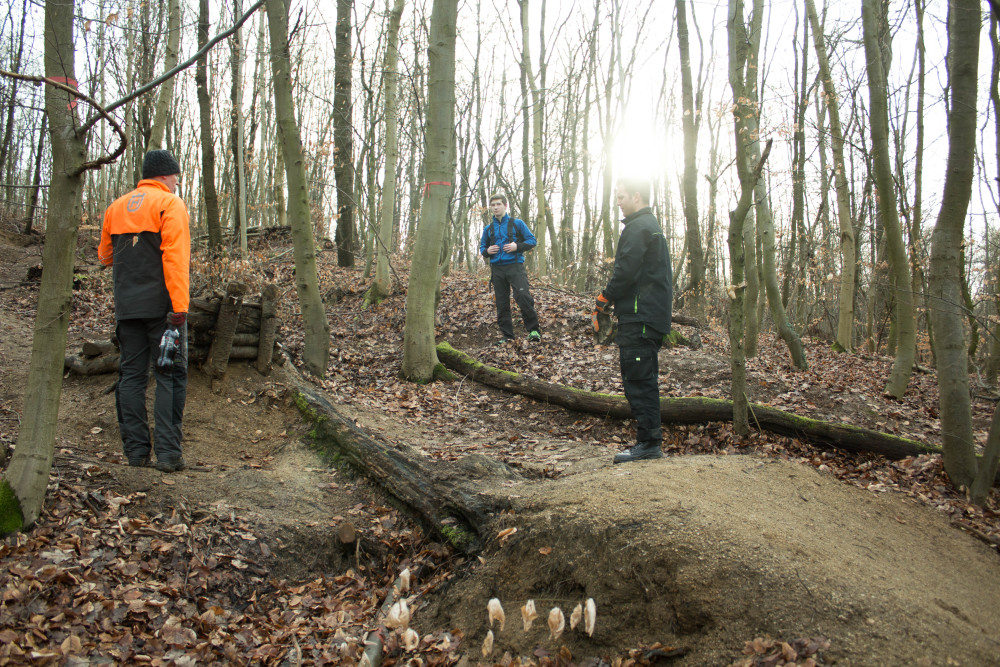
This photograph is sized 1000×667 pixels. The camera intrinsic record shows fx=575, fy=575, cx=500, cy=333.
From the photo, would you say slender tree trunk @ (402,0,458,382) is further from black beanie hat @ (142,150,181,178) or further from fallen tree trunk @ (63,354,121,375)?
black beanie hat @ (142,150,181,178)

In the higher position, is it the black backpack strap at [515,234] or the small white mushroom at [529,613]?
the black backpack strap at [515,234]

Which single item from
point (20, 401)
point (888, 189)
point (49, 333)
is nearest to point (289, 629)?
point (49, 333)

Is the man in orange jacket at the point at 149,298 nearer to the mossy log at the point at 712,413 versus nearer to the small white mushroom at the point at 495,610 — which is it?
the small white mushroom at the point at 495,610

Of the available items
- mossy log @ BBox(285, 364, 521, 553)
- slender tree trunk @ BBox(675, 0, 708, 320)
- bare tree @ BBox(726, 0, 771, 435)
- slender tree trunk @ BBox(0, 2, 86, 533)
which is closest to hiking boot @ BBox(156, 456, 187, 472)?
slender tree trunk @ BBox(0, 2, 86, 533)

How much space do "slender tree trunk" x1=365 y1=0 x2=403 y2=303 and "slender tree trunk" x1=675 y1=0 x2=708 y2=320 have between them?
5.69 metres

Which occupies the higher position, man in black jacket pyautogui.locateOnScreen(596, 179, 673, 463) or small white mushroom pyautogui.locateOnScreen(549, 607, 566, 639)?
man in black jacket pyautogui.locateOnScreen(596, 179, 673, 463)

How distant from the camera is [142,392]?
4.21 metres

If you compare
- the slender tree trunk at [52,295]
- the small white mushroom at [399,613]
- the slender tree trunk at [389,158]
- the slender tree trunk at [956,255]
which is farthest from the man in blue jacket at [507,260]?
the small white mushroom at [399,613]

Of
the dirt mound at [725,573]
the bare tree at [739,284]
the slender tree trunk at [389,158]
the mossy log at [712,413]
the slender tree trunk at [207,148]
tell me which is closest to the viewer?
the dirt mound at [725,573]

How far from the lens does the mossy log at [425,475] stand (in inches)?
150

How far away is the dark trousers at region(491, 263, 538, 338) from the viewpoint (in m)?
9.09

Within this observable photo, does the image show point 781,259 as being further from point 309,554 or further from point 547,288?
point 309,554

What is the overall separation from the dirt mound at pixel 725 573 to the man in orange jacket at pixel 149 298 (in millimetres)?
2512

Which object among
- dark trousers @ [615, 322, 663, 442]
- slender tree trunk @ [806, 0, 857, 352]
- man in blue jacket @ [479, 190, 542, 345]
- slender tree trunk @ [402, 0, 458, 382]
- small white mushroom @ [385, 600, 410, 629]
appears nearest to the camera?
small white mushroom @ [385, 600, 410, 629]
